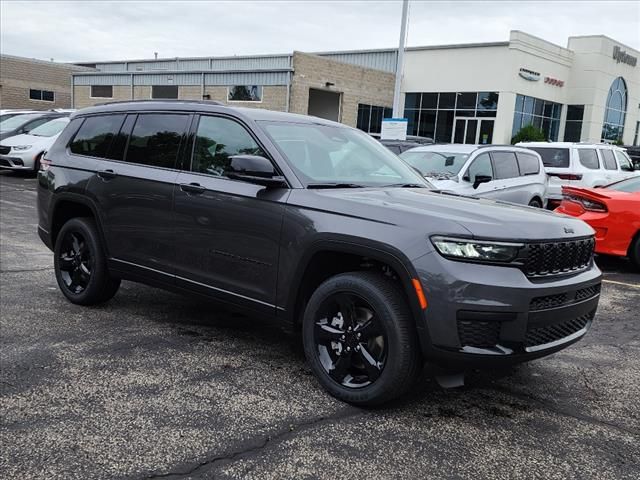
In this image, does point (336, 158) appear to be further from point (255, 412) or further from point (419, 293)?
point (255, 412)

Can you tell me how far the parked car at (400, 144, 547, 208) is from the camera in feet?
31.7

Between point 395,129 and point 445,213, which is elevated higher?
point 395,129

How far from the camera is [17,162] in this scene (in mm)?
16062

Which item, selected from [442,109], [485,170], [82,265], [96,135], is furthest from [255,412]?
[442,109]

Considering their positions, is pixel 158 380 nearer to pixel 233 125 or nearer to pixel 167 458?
pixel 167 458

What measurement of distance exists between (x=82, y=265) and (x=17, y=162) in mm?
12142

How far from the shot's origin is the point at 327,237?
3.77m

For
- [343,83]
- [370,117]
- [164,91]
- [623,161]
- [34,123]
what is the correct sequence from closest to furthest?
[623,161] < [34,123] < [343,83] < [370,117] < [164,91]

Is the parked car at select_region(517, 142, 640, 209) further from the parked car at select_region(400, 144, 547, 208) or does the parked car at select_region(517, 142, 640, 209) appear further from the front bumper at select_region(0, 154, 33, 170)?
the front bumper at select_region(0, 154, 33, 170)

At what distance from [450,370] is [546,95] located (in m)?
35.5

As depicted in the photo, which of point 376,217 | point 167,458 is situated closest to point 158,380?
point 167,458

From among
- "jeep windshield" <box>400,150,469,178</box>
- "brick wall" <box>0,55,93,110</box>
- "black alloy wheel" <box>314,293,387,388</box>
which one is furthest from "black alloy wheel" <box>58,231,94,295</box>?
"brick wall" <box>0,55,93,110</box>

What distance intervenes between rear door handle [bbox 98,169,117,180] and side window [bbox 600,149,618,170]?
1230 centimetres

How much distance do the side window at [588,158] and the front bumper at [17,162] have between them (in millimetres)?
13497
